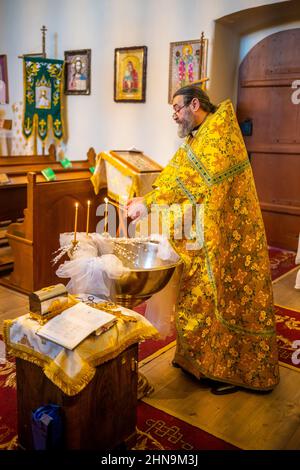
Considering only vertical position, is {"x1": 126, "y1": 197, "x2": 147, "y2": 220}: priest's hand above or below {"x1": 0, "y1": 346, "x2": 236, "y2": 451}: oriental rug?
above

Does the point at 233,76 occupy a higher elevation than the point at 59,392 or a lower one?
higher

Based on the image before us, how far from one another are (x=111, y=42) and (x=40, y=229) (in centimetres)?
350

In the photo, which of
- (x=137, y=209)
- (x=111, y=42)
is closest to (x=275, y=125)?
(x=111, y=42)

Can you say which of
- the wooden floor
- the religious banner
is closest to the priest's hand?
the wooden floor

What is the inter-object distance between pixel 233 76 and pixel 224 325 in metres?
4.19

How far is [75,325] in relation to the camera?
6.03ft

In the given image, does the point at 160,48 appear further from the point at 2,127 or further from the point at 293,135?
the point at 2,127

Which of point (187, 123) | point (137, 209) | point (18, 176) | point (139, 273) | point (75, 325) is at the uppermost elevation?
point (187, 123)

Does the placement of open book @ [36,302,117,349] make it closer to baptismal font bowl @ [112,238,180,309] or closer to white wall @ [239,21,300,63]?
baptismal font bowl @ [112,238,180,309]

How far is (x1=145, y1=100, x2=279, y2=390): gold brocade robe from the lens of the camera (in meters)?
2.39

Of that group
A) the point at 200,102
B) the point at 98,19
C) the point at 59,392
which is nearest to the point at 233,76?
the point at 98,19

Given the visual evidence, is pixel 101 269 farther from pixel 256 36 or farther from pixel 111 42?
pixel 111 42

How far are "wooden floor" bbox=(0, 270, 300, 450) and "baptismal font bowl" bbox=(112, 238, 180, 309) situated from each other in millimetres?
587
